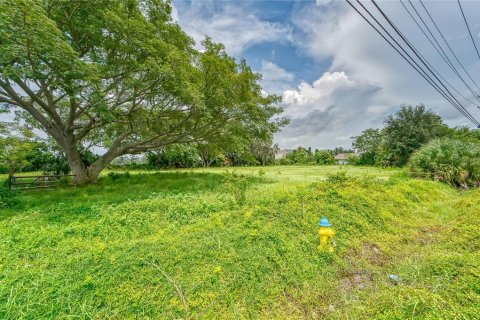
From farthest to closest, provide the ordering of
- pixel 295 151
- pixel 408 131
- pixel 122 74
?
pixel 295 151 < pixel 408 131 < pixel 122 74

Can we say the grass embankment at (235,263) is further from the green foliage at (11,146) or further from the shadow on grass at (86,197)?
the green foliage at (11,146)

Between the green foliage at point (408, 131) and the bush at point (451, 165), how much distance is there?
29.6ft

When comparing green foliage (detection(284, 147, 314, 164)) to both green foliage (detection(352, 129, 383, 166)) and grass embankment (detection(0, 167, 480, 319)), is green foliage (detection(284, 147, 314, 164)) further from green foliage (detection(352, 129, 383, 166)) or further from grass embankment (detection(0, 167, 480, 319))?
grass embankment (detection(0, 167, 480, 319))

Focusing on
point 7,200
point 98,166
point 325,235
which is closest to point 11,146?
point 98,166

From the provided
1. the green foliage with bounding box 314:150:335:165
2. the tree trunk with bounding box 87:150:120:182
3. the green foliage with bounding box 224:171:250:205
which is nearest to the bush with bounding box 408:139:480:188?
the green foliage with bounding box 224:171:250:205

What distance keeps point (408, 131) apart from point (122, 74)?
71.3ft

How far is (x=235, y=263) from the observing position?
2982 millimetres

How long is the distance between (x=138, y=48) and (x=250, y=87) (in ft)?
14.8

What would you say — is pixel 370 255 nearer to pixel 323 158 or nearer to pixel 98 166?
pixel 98 166

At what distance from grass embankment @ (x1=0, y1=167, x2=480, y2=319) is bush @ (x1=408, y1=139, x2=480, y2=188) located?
6.03 metres

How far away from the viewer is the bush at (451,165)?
9.70 meters

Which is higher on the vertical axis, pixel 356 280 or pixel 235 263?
pixel 235 263

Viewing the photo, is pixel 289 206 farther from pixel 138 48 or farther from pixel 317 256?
pixel 138 48

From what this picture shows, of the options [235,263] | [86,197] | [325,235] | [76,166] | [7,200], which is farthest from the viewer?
[76,166]
